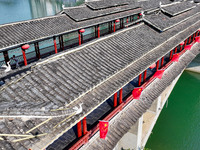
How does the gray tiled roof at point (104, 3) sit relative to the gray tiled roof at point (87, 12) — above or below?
above

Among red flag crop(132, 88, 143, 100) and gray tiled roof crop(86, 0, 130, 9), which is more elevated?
gray tiled roof crop(86, 0, 130, 9)

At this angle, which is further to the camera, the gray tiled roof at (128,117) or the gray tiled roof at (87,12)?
the gray tiled roof at (87,12)

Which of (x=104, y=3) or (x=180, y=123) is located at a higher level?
(x=104, y=3)

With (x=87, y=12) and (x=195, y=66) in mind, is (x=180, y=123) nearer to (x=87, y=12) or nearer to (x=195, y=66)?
(x=195, y=66)

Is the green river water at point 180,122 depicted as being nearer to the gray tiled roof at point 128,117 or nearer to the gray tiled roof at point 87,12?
the gray tiled roof at point 128,117

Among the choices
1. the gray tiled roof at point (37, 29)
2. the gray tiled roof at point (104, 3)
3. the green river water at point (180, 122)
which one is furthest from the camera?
the gray tiled roof at point (104, 3)

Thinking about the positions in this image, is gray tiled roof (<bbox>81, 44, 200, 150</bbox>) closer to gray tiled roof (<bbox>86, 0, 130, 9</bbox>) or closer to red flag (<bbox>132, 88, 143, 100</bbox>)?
red flag (<bbox>132, 88, 143, 100</bbox>)

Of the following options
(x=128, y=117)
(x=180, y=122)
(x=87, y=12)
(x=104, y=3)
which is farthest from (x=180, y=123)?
(x=104, y=3)

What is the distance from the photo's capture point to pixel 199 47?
947 inches

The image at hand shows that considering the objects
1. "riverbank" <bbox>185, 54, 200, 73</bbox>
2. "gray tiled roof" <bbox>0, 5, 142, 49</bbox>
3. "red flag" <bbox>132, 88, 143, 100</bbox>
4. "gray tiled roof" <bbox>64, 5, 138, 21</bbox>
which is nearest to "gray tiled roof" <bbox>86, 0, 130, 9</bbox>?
"gray tiled roof" <bbox>64, 5, 138, 21</bbox>

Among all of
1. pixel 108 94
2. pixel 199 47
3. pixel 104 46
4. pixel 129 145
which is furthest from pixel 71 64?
pixel 199 47

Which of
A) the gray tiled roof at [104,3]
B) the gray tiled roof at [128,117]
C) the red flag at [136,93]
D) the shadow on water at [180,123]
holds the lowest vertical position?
the shadow on water at [180,123]

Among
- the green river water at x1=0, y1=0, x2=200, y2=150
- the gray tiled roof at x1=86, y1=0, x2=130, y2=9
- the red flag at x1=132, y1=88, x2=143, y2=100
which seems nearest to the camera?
the red flag at x1=132, y1=88, x2=143, y2=100

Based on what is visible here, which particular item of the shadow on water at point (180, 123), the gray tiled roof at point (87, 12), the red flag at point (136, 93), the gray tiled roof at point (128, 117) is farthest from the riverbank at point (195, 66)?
the red flag at point (136, 93)
